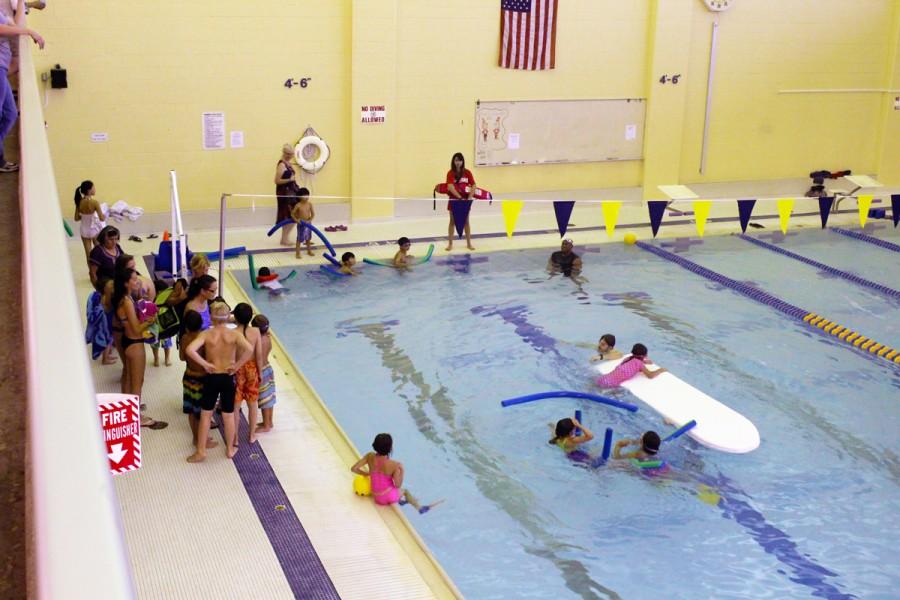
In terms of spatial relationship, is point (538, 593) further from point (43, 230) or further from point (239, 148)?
point (239, 148)

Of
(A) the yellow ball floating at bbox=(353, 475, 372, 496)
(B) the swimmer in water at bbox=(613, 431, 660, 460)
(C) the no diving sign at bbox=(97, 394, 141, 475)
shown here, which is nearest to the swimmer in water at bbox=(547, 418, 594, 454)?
(B) the swimmer in water at bbox=(613, 431, 660, 460)

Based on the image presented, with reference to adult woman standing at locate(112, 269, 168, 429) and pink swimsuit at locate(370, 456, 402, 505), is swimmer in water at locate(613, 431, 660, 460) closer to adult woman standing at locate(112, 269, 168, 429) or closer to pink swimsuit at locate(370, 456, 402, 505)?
pink swimsuit at locate(370, 456, 402, 505)

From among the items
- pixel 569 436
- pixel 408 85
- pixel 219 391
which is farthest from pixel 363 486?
pixel 408 85

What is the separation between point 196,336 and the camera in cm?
639

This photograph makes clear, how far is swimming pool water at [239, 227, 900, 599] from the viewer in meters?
5.91

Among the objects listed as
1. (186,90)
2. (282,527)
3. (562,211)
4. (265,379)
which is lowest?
(282,527)

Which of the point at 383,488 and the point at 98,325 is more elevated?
the point at 98,325

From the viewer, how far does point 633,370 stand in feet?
26.9

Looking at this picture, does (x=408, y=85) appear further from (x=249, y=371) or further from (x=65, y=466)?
(x=65, y=466)

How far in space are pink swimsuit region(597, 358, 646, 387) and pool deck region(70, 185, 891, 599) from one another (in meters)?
2.47

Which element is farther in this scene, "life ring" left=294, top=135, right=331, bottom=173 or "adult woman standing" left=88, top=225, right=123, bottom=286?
"life ring" left=294, top=135, right=331, bottom=173

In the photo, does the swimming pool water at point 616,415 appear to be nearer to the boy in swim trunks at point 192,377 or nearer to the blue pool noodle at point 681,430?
the blue pool noodle at point 681,430

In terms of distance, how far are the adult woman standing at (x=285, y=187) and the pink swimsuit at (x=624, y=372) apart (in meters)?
5.44

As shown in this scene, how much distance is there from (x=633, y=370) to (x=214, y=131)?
7249 mm
